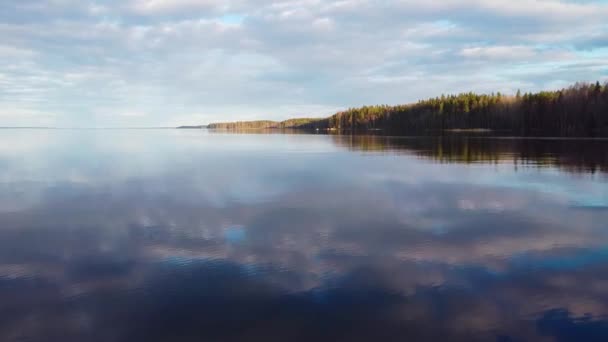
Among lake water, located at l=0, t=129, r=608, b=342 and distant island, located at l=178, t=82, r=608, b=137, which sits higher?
distant island, located at l=178, t=82, r=608, b=137

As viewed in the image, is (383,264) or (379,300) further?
(383,264)

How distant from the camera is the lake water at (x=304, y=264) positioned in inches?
296

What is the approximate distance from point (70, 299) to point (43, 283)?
49.2 inches

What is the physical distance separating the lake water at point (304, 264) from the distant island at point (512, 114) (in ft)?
247

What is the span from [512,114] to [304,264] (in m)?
120

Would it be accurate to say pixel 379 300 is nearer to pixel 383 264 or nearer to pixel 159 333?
pixel 383 264

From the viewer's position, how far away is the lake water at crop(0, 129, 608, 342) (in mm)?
7520

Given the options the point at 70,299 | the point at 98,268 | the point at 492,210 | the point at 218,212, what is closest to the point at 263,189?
the point at 218,212

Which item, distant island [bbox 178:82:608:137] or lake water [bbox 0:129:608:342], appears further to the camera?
distant island [bbox 178:82:608:137]

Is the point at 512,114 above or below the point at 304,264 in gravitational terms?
above

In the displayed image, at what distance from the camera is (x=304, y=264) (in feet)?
34.0

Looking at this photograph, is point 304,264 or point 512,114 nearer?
point 304,264

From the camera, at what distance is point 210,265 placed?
10.2m

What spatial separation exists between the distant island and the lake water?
75.3m
